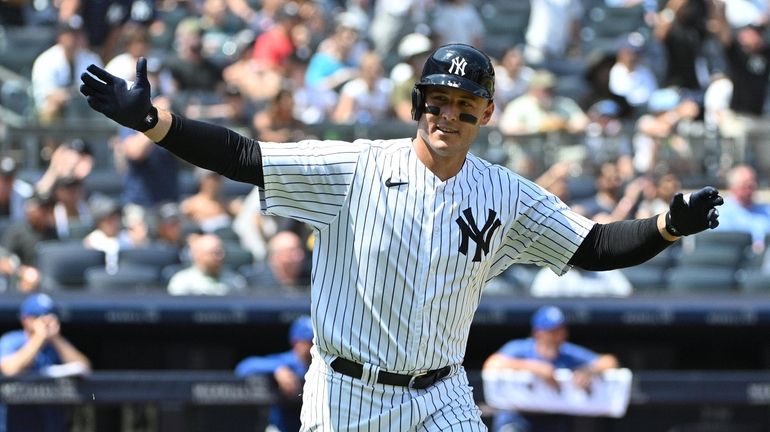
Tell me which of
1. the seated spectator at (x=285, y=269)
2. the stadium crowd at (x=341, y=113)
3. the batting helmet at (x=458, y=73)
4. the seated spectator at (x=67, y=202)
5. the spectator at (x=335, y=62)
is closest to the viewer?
the batting helmet at (x=458, y=73)

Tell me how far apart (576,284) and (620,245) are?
4.59 meters

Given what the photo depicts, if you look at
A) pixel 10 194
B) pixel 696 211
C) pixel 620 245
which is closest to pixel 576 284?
pixel 10 194

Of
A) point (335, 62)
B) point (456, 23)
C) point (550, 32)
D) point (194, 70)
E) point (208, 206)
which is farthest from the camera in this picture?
point (550, 32)

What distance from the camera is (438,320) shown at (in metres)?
3.90

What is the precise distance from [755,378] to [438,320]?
4.09 meters

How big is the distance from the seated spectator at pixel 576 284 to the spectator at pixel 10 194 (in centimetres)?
332

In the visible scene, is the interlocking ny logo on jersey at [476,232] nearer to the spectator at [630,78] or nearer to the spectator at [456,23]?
the spectator at [630,78]

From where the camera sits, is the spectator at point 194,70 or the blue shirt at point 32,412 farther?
the spectator at point 194,70

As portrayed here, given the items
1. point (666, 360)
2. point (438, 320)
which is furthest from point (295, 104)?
point (438, 320)

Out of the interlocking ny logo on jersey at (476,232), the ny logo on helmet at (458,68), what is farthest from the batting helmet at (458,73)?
the interlocking ny logo on jersey at (476,232)

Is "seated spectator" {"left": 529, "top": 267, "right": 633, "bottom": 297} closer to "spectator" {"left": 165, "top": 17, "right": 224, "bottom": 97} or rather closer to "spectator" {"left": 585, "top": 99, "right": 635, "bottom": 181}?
"spectator" {"left": 585, "top": 99, "right": 635, "bottom": 181}

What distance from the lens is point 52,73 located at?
10672mm

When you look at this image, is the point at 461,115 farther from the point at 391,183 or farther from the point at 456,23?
the point at 456,23

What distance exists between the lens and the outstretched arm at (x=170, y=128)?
3582 millimetres
